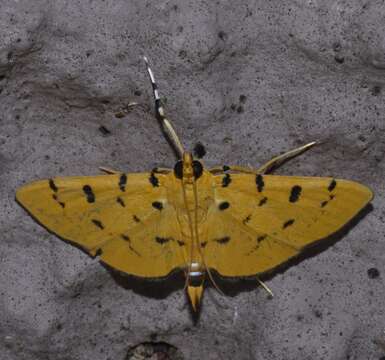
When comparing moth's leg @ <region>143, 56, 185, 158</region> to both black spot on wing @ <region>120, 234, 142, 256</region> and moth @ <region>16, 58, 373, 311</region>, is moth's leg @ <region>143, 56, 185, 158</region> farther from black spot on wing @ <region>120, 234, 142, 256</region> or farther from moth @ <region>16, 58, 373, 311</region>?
black spot on wing @ <region>120, 234, 142, 256</region>

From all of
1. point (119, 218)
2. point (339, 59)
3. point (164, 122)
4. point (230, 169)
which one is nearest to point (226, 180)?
point (230, 169)

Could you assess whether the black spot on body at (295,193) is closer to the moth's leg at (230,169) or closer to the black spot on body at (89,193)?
the moth's leg at (230,169)

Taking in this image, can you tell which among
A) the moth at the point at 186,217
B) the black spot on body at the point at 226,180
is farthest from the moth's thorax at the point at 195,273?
the black spot on body at the point at 226,180

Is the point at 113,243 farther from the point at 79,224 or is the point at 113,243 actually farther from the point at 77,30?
the point at 77,30

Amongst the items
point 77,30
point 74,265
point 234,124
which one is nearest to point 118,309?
point 74,265

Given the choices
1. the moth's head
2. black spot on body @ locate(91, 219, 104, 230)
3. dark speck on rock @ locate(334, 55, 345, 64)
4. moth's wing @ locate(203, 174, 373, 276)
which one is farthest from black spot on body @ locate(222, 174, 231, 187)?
dark speck on rock @ locate(334, 55, 345, 64)

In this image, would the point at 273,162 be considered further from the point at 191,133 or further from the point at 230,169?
the point at 191,133
